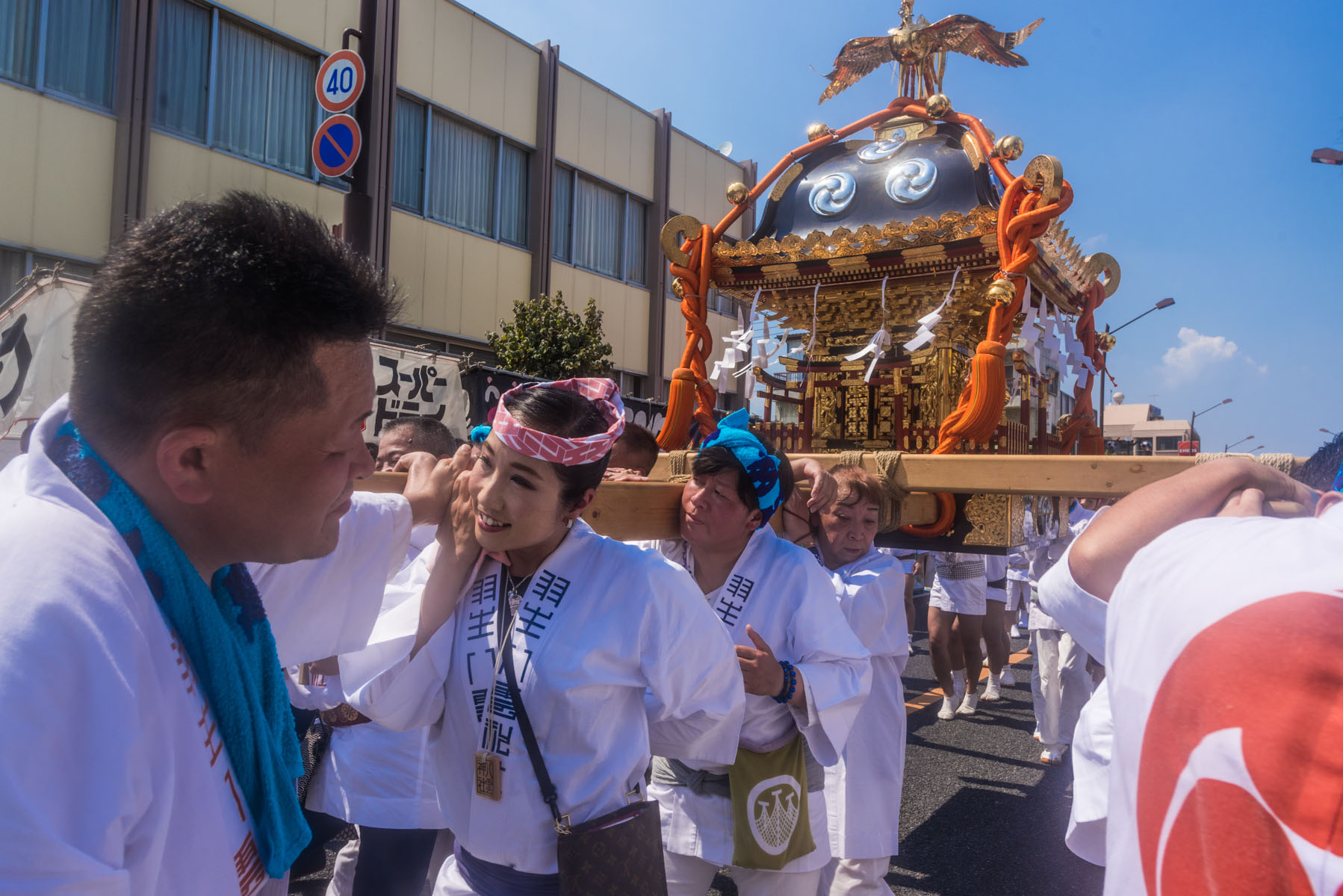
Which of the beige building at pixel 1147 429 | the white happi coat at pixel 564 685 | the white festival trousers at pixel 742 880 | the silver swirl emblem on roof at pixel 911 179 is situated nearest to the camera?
the white happi coat at pixel 564 685

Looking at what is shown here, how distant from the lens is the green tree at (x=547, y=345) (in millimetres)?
10336

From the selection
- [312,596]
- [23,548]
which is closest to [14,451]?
[312,596]

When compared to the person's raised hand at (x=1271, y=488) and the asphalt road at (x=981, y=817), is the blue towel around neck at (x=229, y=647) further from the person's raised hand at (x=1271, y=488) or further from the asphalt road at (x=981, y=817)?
the asphalt road at (x=981, y=817)

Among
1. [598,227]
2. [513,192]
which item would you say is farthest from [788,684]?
[598,227]

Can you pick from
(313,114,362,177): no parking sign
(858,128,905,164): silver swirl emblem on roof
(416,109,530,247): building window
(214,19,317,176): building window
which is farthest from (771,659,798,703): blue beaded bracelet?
(416,109,530,247): building window

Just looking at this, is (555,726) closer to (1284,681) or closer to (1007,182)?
(1284,681)

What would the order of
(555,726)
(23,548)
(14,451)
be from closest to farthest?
(23,548), (555,726), (14,451)

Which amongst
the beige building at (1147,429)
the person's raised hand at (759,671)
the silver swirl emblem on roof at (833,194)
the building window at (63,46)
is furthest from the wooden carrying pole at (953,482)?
the beige building at (1147,429)

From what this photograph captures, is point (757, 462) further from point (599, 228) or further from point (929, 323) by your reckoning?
point (599, 228)

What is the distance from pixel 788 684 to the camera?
2.08 meters

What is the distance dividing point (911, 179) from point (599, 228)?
9911 mm

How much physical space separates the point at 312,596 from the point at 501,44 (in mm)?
12903

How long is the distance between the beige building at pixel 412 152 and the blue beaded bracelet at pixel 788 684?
15.7ft

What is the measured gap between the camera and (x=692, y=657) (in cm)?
172
